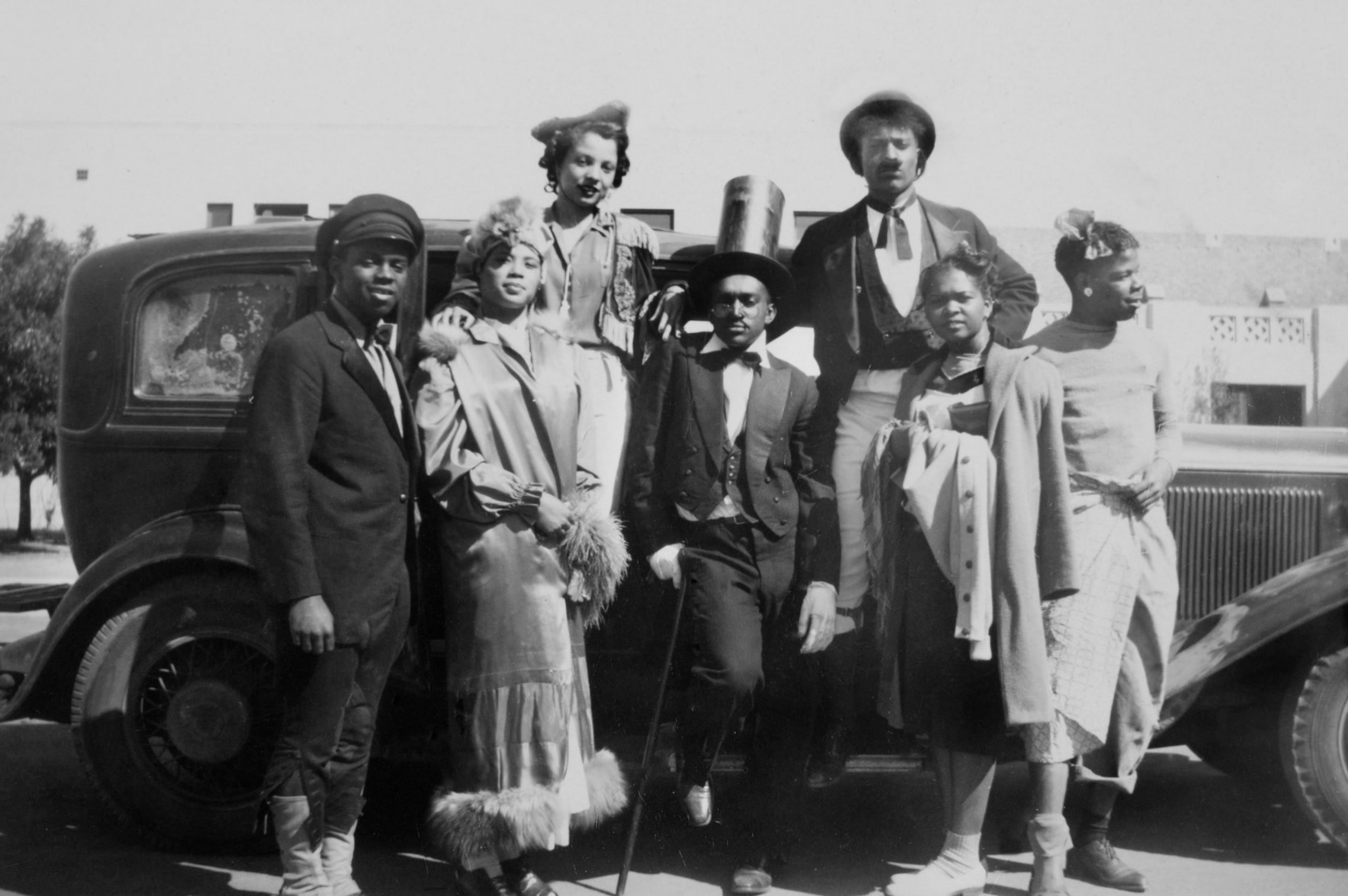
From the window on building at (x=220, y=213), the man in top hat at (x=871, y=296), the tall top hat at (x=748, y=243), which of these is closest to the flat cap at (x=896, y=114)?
the man in top hat at (x=871, y=296)

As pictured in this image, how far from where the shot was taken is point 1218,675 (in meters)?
3.62

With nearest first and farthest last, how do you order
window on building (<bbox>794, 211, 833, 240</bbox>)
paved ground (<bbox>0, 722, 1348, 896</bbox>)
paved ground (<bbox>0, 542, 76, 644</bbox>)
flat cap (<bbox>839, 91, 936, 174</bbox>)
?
1. paved ground (<bbox>0, 722, 1348, 896</bbox>)
2. flat cap (<bbox>839, 91, 936, 174</bbox>)
3. window on building (<bbox>794, 211, 833, 240</bbox>)
4. paved ground (<bbox>0, 542, 76, 644</bbox>)

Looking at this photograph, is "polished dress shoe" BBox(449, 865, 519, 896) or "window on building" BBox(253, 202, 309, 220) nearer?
"polished dress shoe" BBox(449, 865, 519, 896)

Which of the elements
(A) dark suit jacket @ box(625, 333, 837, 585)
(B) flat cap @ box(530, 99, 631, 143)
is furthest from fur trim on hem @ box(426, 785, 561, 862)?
(B) flat cap @ box(530, 99, 631, 143)

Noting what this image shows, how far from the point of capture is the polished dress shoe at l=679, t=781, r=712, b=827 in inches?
128

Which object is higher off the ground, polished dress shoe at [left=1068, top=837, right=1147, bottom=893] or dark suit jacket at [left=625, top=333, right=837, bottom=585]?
dark suit jacket at [left=625, top=333, right=837, bottom=585]

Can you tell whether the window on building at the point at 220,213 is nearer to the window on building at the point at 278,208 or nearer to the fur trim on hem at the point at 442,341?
the window on building at the point at 278,208

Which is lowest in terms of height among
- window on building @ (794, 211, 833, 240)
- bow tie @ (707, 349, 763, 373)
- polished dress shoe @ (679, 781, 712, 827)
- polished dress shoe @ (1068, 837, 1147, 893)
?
polished dress shoe @ (1068, 837, 1147, 893)

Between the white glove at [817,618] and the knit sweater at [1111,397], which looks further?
the knit sweater at [1111,397]

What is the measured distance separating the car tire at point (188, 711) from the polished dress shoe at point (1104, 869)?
2.61 metres

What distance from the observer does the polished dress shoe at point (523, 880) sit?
306 cm

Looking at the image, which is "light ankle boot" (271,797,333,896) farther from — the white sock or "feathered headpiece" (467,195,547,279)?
the white sock

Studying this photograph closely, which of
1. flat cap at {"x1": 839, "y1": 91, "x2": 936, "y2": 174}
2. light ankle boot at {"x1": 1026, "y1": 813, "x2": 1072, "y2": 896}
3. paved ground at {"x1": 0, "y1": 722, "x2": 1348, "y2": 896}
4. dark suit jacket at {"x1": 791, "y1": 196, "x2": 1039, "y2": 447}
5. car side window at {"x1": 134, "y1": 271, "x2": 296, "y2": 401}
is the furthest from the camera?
car side window at {"x1": 134, "y1": 271, "x2": 296, "y2": 401}

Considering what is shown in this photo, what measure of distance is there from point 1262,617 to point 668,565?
195 cm
